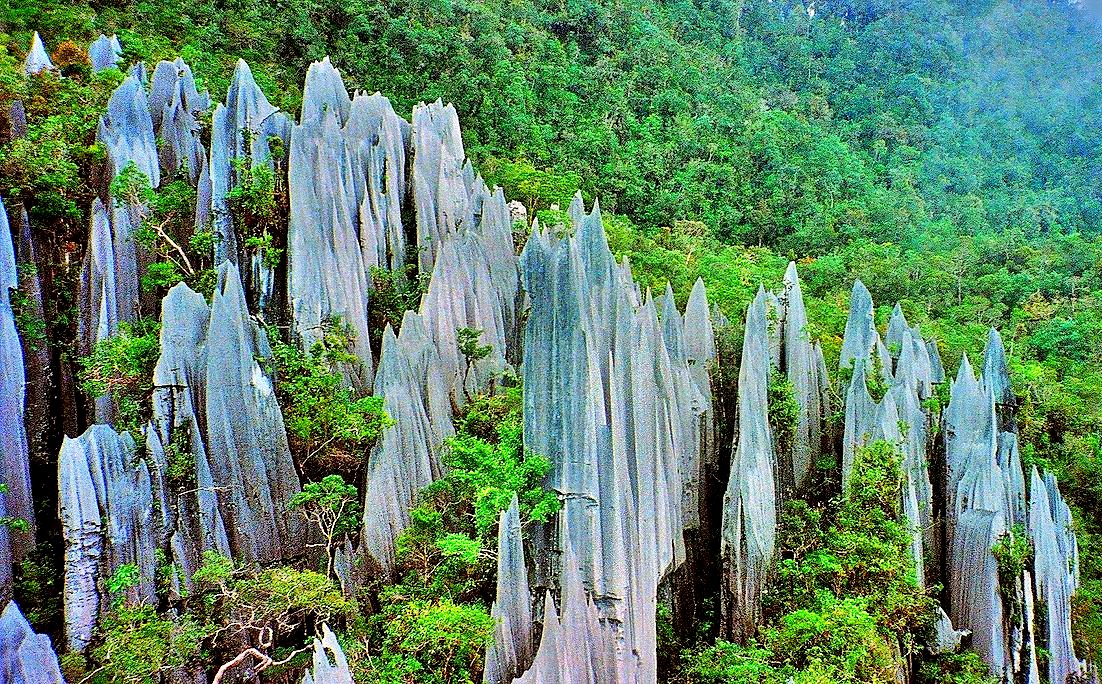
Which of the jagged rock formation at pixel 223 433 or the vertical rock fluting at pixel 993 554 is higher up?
the jagged rock formation at pixel 223 433

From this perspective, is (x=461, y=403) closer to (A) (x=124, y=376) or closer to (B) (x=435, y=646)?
(B) (x=435, y=646)

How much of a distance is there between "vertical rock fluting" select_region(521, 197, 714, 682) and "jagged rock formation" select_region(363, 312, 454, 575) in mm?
1637

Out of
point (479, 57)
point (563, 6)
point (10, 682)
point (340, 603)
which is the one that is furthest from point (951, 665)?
point (563, 6)

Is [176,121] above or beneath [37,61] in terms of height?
beneath

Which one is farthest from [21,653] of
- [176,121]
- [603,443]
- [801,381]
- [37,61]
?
[37,61]

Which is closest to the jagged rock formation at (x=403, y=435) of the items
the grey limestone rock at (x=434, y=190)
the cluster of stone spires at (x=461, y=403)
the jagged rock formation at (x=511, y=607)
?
the cluster of stone spires at (x=461, y=403)

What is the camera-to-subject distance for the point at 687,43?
1457 inches

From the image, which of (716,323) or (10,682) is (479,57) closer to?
(716,323)

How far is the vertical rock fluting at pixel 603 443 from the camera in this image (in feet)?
32.3

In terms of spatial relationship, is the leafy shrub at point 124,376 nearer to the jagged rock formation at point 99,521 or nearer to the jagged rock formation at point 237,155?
the jagged rock formation at point 99,521

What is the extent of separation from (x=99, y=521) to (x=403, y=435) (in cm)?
395

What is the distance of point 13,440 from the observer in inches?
408

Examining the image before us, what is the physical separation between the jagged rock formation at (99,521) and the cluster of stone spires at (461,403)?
0.03m

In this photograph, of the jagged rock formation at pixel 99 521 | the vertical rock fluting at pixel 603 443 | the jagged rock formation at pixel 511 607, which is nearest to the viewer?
the jagged rock formation at pixel 511 607
